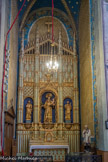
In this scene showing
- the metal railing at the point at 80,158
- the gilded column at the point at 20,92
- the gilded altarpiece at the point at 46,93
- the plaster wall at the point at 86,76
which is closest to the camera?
the metal railing at the point at 80,158

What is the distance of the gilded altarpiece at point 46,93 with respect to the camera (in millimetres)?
17734

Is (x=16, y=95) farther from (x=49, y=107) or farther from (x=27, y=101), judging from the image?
(x=49, y=107)

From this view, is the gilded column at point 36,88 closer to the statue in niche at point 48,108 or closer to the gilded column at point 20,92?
the statue in niche at point 48,108

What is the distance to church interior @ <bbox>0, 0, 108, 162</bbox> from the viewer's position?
14953 mm

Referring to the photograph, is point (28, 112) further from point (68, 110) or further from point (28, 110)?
point (68, 110)

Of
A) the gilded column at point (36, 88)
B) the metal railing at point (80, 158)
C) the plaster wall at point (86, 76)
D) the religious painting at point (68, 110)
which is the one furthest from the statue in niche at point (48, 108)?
the metal railing at point (80, 158)

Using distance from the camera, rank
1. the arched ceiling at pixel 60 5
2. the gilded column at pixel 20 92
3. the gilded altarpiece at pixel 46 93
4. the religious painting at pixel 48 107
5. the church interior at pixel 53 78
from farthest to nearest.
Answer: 1. the arched ceiling at pixel 60 5
2. the religious painting at pixel 48 107
3. the gilded column at pixel 20 92
4. the gilded altarpiece at pixel 46 93
5. the church interior at pixel 53 78

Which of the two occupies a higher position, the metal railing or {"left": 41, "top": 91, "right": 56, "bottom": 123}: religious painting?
{"left": 41, "top": 91, "right": 56, "bottom": 123}: religious painting

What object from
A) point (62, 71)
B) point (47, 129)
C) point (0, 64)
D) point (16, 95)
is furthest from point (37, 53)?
point (0, 64)

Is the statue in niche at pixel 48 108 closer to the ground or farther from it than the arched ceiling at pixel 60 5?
closer to the ground

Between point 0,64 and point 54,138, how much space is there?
Answer: 768 centimetres

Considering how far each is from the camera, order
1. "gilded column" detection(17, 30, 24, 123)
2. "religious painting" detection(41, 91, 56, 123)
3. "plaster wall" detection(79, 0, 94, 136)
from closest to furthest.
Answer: "plaster wall" detection(79, 0, 94, 136), "gilded column" detection(17, 30, 24, 123), "religious painting" detection(41, 91, 56, 123)

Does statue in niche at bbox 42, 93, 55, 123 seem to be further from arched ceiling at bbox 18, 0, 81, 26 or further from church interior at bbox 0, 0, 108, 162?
arched ceiling at bbox 18, 0, 81, 26

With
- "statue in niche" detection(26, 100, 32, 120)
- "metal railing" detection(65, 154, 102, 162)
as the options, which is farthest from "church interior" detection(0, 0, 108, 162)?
"metal railing" detection(65, 154, 102, 162)
